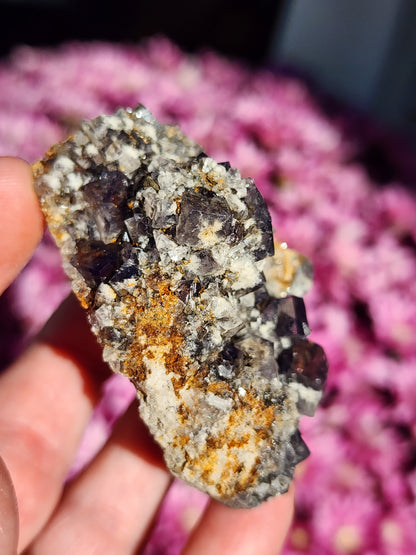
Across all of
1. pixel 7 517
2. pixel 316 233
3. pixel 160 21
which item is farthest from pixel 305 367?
pixel 160 21

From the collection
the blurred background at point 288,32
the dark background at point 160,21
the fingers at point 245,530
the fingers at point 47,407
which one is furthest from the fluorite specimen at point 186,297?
the dark background at point 160,21

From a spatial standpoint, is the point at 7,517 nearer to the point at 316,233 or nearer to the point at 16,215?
the point at 16,215

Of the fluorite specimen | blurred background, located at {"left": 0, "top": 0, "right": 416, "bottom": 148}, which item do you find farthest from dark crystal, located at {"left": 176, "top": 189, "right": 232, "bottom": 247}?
blurred background, located at {"left": 0, "top": 0, "right": 416, "bottom": 148}

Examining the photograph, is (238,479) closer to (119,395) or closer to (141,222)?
(141,222)

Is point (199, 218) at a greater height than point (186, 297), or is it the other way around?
point (199, 218)

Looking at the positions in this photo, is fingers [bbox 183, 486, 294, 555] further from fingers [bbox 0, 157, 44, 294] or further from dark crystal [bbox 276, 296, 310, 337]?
fingers [bbox 0, 157, 44, 294]

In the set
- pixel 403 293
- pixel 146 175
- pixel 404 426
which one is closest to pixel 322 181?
pixel 403 293
